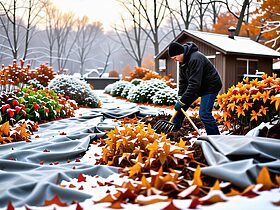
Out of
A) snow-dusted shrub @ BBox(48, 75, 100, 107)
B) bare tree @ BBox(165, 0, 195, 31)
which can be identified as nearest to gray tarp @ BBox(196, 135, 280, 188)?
snow-dusted shrub @ BBox(48, 75, 100, 107)

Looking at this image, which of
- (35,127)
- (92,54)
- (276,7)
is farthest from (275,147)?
(92,54)

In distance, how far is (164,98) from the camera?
11750 millimetres

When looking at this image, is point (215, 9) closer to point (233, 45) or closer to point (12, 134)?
point (233, 45)

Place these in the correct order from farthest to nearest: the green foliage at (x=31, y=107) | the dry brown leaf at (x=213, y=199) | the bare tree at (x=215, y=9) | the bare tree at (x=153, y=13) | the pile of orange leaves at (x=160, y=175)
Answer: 1. the bare tree at (x=215, y=9)
2. the bare tree at (x=153, y=13)
3. the green foliage at (x=31, y=107)
4. the pile of orange leaves at (x=160, y=175)
5. the dry brown leaf at (x=213, y=199)

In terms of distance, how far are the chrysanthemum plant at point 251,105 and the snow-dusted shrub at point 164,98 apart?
21.1ft

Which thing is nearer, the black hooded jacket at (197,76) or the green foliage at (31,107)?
the black hooded jacket at (197,76)

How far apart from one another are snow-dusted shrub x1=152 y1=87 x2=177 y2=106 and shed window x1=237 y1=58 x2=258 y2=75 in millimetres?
3877

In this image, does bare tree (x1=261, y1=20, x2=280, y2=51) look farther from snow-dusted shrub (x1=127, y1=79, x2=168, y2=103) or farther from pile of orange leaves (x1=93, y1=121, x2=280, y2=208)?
pile of orange leaves (x1=93, y1=121, x2=280, y2=208)

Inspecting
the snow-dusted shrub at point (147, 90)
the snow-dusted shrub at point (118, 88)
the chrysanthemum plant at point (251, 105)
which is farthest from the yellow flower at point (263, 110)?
the snow-dusted shrub at point (118, 88)

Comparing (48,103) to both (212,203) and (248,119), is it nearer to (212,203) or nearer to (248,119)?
(248,119)

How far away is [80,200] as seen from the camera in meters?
2.32

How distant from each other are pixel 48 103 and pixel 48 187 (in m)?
5.50

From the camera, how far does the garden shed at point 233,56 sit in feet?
44.3

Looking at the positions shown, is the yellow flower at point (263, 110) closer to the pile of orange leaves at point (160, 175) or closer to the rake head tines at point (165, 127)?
the rake head tines at point (165, 127)
